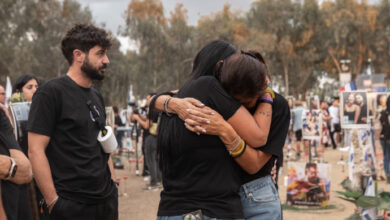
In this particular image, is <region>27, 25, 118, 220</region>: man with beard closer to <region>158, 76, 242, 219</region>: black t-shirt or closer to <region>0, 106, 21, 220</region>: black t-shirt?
<region>0, 106, 21, 220</region>: black t-shirt

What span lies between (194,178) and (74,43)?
5.01 feet

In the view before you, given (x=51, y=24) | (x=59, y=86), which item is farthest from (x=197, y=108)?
(x=51, y=24)

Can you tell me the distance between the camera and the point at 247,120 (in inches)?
81.2

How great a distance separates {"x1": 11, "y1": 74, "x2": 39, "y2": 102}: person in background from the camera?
4.59 m

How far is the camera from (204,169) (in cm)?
205

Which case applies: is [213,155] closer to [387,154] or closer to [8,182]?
[8,182]

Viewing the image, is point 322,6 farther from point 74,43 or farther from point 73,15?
point 74,43

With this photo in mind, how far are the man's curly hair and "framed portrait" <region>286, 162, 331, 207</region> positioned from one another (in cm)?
512

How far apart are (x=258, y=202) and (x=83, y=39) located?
5.37 feet

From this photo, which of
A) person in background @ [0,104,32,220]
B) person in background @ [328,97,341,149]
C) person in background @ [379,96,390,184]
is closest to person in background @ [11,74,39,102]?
person in background @ [0,104,32,220]

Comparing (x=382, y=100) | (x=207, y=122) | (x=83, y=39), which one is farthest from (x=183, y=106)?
(x=382, y=100)

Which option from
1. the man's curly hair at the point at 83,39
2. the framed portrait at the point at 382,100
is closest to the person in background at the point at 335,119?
the framed portrait at the point at 382,100

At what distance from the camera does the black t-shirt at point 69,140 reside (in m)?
2.84

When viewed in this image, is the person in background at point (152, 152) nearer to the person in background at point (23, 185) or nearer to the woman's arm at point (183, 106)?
the person in background at point (23, 185)
